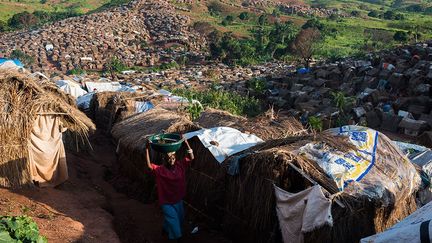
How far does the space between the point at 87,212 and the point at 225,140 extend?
7.29ft

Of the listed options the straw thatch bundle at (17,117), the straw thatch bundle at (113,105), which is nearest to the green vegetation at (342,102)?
the straw thatch bundle at (113,105)

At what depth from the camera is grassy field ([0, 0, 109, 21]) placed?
56.4 m

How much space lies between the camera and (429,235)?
2.96m

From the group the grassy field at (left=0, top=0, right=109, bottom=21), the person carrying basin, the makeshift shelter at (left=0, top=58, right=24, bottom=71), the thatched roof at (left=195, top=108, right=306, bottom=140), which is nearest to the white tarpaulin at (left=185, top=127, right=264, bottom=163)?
the thatched roof at (left=195, top=108, right=306, bottom=140)

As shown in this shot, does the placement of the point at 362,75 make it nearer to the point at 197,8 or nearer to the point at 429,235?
the point at 429,235

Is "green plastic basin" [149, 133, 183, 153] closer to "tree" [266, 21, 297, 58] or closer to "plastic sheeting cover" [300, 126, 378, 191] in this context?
"plastic sheeting cover" [300, 126, 378, 191]

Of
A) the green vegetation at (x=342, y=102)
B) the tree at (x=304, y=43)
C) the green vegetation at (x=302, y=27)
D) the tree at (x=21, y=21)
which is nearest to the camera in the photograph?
the green vegetation at (x=342, y=102)

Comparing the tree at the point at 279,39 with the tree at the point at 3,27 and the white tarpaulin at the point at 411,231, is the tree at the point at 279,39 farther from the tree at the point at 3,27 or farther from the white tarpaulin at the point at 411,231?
Result: the white tarpaulin at the point at 411,231

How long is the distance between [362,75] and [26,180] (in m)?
16.6

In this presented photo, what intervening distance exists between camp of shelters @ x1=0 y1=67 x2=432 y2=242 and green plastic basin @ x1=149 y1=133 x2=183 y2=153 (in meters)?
0.54

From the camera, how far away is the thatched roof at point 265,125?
289 inches

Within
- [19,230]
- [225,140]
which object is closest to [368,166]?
[225,140]

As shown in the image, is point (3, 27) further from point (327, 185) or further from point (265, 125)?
point (327, 185)

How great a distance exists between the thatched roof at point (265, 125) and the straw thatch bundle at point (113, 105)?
3126mm
